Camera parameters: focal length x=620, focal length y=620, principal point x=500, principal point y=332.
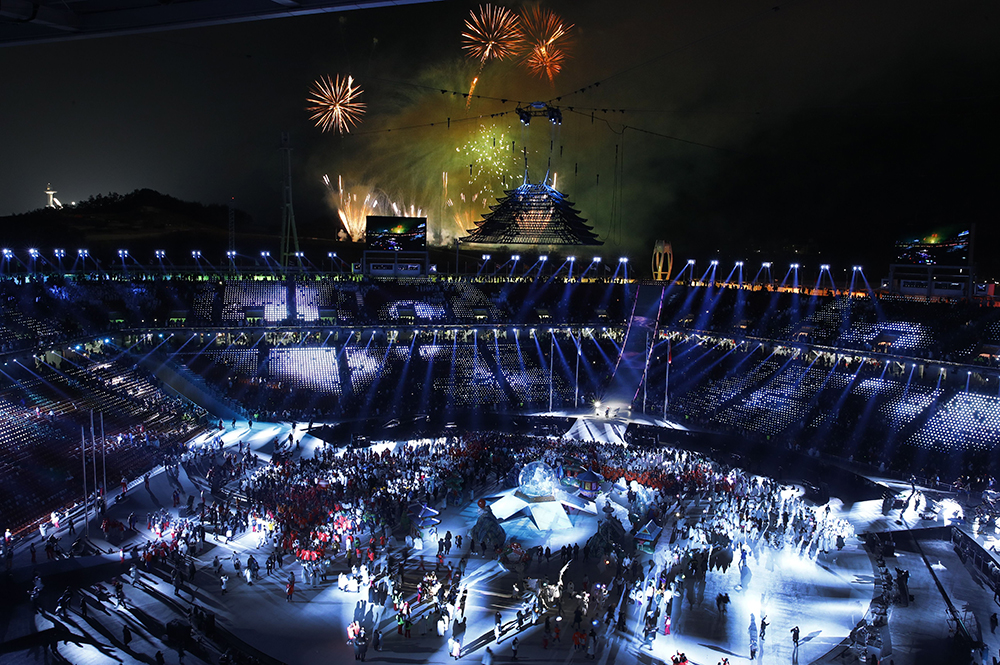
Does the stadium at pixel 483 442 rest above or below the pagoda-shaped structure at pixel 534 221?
below

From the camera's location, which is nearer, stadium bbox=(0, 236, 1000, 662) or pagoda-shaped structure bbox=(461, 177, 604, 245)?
stadium bbox=(0, 236, 1000, 662)

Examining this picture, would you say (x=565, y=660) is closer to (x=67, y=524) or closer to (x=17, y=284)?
(x=67, y=524)

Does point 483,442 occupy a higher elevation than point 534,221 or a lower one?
lower

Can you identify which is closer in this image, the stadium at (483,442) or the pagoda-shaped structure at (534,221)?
the stadium at (483,442)

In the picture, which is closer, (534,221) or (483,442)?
(483,442)

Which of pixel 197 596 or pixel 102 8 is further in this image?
pixel 197 596

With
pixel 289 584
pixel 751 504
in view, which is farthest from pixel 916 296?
pixel 289 584

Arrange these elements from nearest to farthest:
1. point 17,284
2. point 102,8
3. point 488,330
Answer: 1. point 102,8
2. point 17,284
3. point 488,330

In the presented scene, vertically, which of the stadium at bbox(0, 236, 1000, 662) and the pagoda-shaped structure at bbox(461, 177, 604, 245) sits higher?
the pagoda-shaped structure at bbox(461, 177, 604, 245)
